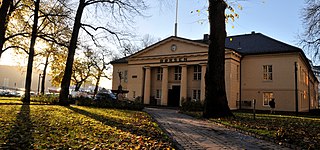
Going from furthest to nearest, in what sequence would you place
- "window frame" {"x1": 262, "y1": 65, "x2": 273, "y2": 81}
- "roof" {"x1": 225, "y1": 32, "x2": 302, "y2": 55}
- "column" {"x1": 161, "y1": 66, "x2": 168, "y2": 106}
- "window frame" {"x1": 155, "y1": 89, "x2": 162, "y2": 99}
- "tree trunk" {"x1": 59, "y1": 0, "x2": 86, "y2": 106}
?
"window frame" {"x1": 155, "y1": 89, "x2": 162, "y2": 99}
"column" {"x1": 161, "y1": 66, "x2": 168, "y2": 106}
"window frame" {"x1": 262, "y1": 65, "x2": 273, "y2": 81}
"roof" {"x1": 225, "y1": 32, "x2": 302, "y2": 55}
"tree trunk" {"x1": 59, "y1": 0, "x2": 86, "y2": 106}

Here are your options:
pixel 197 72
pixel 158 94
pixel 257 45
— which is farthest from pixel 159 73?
pixel 257 45

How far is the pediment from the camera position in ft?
107

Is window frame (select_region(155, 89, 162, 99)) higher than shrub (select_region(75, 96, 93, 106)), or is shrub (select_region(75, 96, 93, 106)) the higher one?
window frame (select_region(155, 89, 162, 99))

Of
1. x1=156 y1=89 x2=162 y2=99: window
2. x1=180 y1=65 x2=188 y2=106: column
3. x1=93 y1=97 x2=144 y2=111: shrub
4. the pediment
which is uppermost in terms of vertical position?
the pediment

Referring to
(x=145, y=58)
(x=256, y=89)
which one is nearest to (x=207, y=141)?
(x=256, y=89)

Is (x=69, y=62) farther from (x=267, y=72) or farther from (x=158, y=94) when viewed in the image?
(x=267, y=72)

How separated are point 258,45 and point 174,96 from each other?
13.0 m

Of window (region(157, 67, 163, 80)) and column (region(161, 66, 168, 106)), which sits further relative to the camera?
window (region(157, 67, 163, 80))

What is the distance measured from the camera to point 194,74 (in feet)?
113

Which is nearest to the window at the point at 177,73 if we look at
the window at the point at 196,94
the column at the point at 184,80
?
the column at the point at 184,80

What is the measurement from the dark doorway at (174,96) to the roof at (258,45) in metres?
9.69

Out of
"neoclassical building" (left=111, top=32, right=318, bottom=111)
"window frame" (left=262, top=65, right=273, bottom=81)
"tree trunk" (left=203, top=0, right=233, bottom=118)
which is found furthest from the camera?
"window frame" (left=262, top=65, right=273, bottom=81)

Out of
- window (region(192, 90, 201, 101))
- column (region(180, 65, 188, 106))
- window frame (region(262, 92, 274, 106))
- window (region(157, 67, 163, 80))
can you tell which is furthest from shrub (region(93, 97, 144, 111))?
window frame (region(262, 92, 274, 106))

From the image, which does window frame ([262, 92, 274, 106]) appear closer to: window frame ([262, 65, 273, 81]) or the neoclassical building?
the neoclassical building
